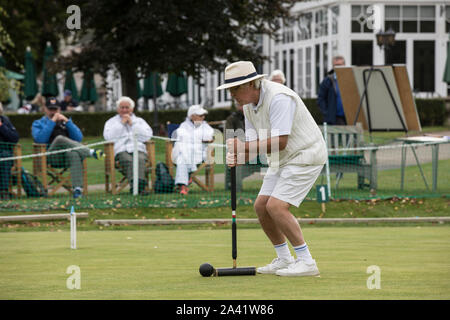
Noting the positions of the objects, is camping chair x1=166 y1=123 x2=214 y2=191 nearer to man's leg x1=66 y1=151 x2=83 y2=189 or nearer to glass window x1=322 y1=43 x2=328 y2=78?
man's leg x1=66 y1=151 x2=83 y2=189

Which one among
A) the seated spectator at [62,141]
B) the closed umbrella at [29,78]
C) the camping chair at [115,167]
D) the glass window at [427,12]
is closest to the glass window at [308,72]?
the glass window at [427,12]

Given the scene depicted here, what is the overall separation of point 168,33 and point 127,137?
41.6ft

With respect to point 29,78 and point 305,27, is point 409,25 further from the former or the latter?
point 29,78

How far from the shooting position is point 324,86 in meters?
16.8

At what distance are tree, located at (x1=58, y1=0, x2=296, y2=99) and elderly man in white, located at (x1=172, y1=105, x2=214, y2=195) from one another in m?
11.2

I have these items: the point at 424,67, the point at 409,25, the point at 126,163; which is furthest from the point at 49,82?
the point at 126,163

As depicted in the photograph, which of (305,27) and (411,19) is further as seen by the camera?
(305,27)

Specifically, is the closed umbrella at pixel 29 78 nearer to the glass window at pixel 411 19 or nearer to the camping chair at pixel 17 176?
the glass window at pixel 411 19

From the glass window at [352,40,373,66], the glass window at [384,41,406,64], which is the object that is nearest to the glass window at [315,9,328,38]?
the glass window at [352,40,373,66]

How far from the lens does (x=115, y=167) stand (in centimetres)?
1566

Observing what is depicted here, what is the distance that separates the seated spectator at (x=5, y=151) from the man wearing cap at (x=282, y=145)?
887 centimetres

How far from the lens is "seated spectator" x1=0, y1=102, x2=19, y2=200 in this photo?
50.0ft

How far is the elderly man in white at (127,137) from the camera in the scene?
15.3 metres
